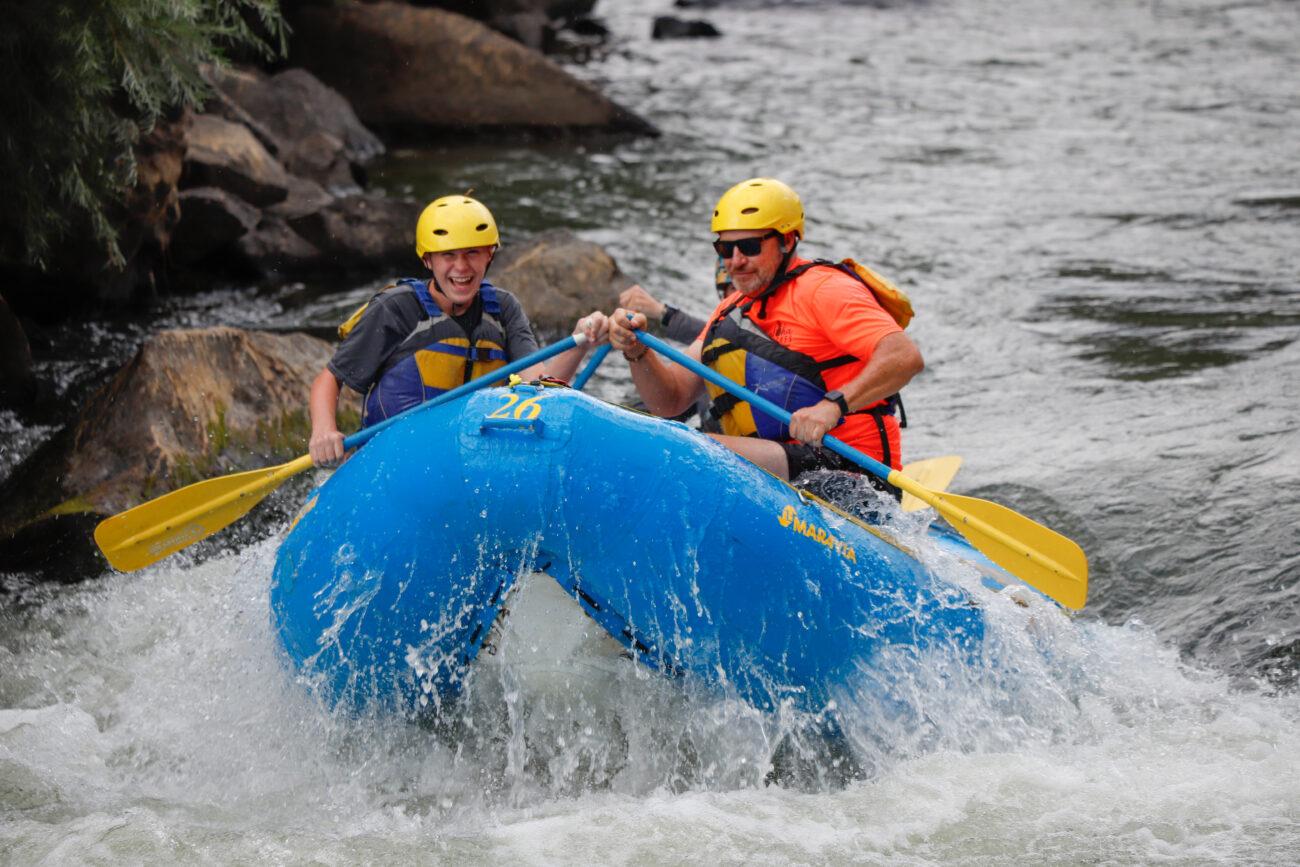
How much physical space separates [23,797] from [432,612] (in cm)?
144

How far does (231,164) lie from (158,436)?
4617 mm

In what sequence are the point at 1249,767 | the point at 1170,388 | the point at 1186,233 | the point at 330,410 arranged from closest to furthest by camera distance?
the point at 1249,767 < the point at 330,410 < the point at 1170,388 < the point at 1186,233

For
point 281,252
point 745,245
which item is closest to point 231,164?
point 281,252

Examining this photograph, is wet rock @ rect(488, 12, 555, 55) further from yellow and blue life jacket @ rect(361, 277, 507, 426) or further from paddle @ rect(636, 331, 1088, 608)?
paddle @ rect(636, 331, 1088, 608)

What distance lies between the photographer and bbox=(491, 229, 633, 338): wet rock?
812 cm

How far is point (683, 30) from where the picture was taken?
2375 cm

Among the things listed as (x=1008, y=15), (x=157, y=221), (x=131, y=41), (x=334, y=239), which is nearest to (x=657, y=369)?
(x=131, y=41)

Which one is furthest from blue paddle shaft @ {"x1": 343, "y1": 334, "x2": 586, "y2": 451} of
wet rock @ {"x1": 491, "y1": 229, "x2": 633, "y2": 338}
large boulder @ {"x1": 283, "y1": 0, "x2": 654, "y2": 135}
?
large boulder @ {"x1": 283, "y1": 0, "x2": 654, "y2": 135}

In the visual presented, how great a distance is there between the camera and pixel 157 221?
754 centimetres

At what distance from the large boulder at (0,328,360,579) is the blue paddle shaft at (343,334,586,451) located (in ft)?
5.76

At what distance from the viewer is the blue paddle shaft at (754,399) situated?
12.5ft

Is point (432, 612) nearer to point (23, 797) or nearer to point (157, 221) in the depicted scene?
point (23, 797)

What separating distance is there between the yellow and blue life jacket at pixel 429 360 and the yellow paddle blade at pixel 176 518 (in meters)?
0.51

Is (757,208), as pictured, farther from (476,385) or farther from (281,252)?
(281,252)
